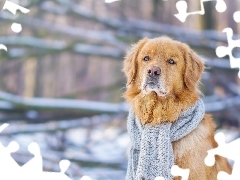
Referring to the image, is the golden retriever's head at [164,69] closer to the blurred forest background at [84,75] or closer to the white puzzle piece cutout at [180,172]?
the white puzzle piece cutout at [180,172]

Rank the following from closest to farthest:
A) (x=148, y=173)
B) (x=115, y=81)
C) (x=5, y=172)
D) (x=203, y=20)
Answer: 1. (x=148, y=173)
2. (x=5, y=172)
3. (x=203, y=20)
4. (x=115, y=81)

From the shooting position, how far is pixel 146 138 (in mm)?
1816

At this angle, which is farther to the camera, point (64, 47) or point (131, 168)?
point (64, 47)

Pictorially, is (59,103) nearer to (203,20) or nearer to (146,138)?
(203,20)

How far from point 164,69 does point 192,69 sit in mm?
120

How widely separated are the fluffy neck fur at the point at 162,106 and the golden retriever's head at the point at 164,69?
0.02 metres

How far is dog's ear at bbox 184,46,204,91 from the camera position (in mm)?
1849

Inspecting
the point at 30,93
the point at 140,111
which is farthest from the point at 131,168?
the point at 30,93

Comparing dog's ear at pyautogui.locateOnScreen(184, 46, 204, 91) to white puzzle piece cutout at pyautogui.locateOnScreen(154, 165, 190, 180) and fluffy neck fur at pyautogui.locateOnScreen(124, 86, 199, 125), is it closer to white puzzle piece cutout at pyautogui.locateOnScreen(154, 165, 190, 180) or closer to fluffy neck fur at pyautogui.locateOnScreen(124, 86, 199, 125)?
fluffy neck fur at pyautogui.locateOnScreen(124, 86, 199, 125)

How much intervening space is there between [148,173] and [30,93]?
5.10 feet

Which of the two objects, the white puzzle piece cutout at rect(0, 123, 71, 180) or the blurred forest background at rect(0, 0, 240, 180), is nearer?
the white puzzle piece cutout at rect(0, 123, 71, 180)

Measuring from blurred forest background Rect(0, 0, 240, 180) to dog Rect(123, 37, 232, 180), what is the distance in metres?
1.10

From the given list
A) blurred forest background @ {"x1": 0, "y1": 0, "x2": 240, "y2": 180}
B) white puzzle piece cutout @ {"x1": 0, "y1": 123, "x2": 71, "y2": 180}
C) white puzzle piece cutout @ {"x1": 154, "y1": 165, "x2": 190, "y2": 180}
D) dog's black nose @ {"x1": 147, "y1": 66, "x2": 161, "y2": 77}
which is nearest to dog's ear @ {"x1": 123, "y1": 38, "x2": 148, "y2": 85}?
dog's black nose @ {"x1": 147, "y1": 66, "x2": 161, "y2": 77}

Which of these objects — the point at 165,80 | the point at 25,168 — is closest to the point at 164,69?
the point at 165,80
